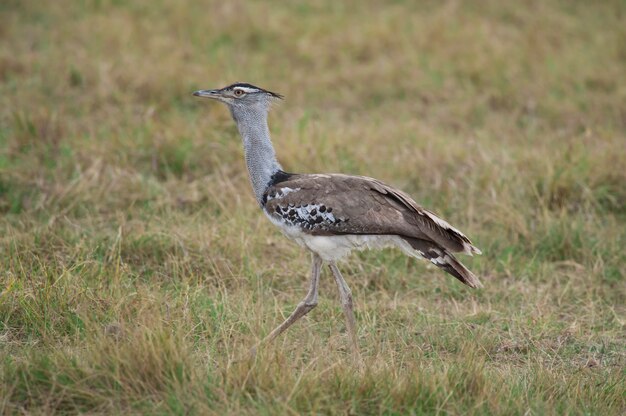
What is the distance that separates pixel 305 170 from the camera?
578 cm

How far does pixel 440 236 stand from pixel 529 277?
1.22 m

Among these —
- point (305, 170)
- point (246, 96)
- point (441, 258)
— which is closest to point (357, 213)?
point (441, 258)

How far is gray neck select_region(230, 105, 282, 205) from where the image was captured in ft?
13.6

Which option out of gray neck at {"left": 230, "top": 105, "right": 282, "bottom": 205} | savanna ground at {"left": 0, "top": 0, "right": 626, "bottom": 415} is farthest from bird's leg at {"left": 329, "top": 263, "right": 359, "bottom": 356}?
gray neck at {"left": 230, "top": 105, "right": 282, "bottom": 205}

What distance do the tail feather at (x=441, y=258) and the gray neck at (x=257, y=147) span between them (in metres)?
0.73

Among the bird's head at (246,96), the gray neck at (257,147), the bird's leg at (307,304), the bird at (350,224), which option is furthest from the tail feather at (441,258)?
the bird's head at (246,96)

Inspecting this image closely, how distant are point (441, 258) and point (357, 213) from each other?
403mm

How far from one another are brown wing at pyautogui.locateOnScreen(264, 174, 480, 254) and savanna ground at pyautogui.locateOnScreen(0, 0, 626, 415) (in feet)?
1.54

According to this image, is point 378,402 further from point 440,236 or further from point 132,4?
point 132,4

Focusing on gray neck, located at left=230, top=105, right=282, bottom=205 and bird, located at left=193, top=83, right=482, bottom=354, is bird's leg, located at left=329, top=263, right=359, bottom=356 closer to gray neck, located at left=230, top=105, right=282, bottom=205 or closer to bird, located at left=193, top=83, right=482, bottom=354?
bird, located at left=193, top=83, right=482, bottom=354

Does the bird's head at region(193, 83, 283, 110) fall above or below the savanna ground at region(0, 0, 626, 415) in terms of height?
above

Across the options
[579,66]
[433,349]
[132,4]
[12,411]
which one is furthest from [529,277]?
[132,4]

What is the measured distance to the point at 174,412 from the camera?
3.14 meters

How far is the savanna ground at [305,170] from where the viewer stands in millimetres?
3314
